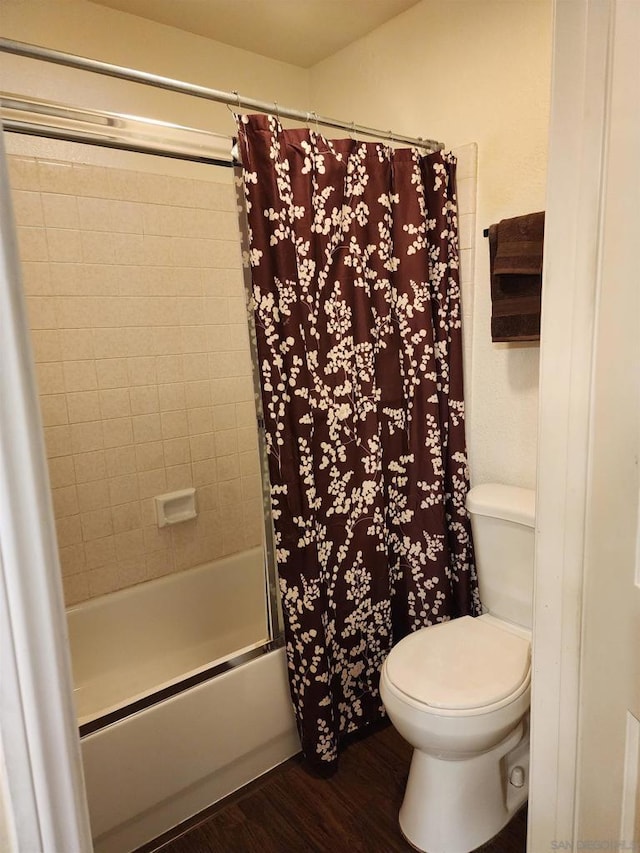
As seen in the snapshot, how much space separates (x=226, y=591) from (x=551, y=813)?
1.77 meters

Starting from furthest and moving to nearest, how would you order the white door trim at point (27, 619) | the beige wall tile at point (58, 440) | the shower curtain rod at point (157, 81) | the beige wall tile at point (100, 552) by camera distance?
the beige wall tile at point (100, 552) < the beige wall tile at point (58, 440) < the shower curtain rod at point (157, 81) < the white door trim at point (27, 619)

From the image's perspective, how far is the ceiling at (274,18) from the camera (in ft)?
6.59

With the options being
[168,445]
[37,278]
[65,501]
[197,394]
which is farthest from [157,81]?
[65,501]

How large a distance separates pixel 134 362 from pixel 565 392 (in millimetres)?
1782

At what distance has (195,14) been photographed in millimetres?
2072

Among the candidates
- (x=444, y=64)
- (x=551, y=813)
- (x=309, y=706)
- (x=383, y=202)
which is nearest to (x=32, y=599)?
(x=551, y=813)

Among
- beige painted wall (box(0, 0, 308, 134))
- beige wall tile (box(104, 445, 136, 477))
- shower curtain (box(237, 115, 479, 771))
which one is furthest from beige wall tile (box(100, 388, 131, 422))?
beige painted wall (box(0, 0, 308, 134))

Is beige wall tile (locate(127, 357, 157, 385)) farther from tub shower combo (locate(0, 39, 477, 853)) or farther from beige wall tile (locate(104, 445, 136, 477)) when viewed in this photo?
beige wall tile (locate(104, 445, 136, 477))

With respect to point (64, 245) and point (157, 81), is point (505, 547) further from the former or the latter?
point (64, 245)

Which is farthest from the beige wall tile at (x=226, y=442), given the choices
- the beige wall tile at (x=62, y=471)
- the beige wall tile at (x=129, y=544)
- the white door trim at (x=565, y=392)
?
the white door trim at (x=565, y=392)

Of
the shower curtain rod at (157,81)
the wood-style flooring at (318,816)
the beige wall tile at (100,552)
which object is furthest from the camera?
the beige wall tile at (100,552)

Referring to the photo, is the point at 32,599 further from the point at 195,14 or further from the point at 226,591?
the point at 195,14

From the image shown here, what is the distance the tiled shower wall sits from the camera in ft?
6.82

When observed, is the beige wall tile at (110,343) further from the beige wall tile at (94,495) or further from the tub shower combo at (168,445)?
the beige wall tile at (94,495)
